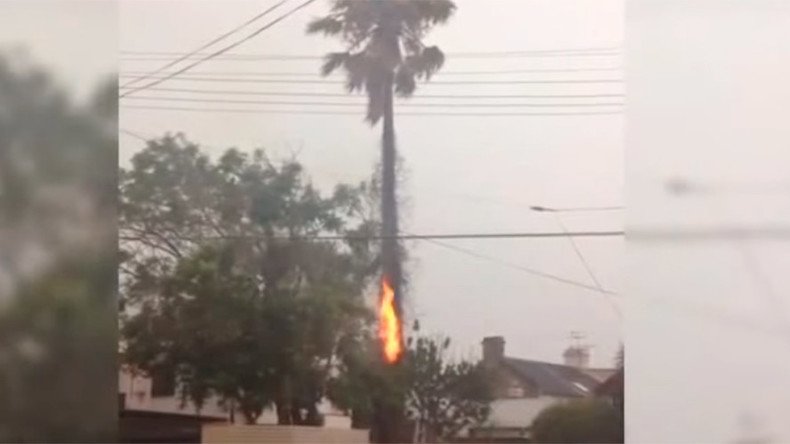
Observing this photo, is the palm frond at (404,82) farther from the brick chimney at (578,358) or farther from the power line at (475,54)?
the brick chimney at (578,358)

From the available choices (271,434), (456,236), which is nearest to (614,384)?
(456,236)

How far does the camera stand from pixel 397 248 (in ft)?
3.78

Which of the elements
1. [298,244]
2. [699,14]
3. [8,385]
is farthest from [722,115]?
[8,385]

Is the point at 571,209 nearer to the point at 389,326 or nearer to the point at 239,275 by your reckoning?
the point at 389,326

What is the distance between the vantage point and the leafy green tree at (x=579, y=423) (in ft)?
3.69

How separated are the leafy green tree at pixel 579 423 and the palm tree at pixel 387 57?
205mm

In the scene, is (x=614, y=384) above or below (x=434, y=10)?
below

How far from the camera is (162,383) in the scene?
1.16 metres

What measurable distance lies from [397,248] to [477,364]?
0.15 m

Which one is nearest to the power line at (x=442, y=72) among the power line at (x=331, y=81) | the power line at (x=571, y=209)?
the power line at (x=331, y=81)

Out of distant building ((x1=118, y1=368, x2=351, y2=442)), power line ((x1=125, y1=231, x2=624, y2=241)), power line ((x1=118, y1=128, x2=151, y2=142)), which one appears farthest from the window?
power line ((x1=118, y1=128, x2=151, y2=142))

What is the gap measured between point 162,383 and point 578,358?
0.46 metres

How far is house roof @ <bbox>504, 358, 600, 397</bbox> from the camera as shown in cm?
112

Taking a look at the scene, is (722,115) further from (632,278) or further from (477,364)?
(477,364)
